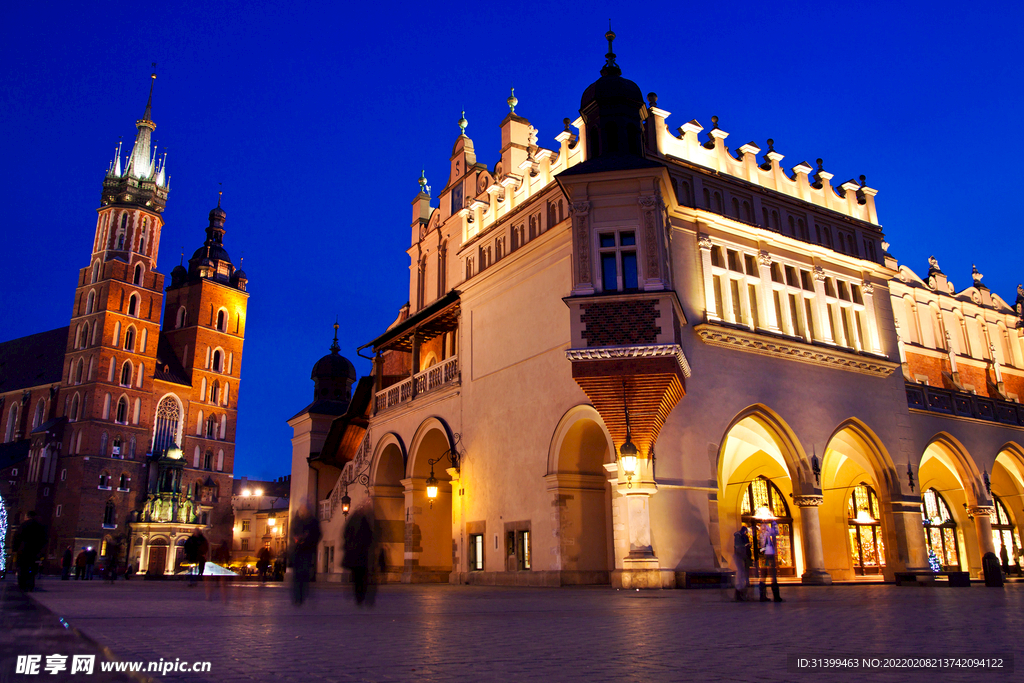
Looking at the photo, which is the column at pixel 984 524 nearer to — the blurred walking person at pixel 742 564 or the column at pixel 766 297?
the column at pixel 766 297

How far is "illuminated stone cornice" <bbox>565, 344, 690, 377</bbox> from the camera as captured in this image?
18016 mm

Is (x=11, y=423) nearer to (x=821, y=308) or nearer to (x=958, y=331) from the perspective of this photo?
(x=821, y=308)

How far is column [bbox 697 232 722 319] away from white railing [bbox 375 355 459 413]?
30.1 ft

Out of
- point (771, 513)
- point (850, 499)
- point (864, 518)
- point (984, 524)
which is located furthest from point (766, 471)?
point (984, 524)

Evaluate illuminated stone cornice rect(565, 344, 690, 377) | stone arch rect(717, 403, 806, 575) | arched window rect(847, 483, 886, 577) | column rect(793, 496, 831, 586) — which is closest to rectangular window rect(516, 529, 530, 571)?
stone arch rect(717, 403, 806, 575)

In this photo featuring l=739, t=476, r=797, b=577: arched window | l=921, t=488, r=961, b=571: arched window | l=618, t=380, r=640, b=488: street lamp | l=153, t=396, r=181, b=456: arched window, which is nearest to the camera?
l=618, t=380, r=640, b=488: street lamp

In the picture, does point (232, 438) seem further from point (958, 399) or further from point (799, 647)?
point (799, 647)

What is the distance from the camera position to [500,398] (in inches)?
942

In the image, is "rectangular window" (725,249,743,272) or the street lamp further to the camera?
"rectangular window" (725,249,743,272)

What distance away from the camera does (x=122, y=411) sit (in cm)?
7725

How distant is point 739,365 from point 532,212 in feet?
26.0

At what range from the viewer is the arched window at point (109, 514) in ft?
236

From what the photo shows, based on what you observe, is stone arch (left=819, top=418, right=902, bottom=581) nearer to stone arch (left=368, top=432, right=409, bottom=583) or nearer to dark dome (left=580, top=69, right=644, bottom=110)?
dark dome (left=580, top=69, right=644, bottom=110)

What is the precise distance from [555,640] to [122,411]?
81.1 metres
